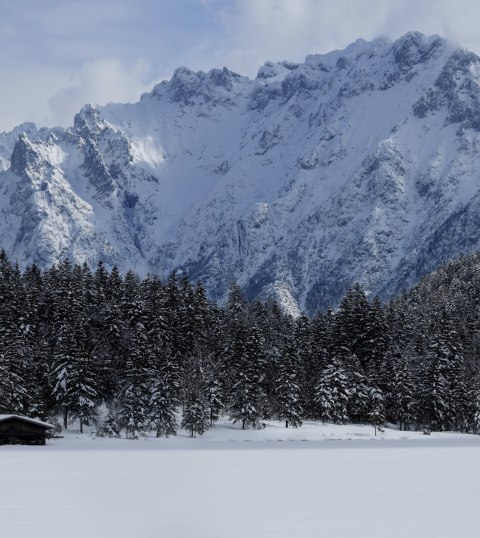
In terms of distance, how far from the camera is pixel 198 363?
107250 millimetres

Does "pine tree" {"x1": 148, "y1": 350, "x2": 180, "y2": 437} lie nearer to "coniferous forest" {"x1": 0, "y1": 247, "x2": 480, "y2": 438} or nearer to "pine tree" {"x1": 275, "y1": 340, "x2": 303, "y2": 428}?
"coniferous forest" {"x1": 0, "y1": 247, "x2": 480, "y2": 438}

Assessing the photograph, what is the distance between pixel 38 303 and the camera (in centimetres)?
11481

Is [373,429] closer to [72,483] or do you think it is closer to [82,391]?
[82,391]

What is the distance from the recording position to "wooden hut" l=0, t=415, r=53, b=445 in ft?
265

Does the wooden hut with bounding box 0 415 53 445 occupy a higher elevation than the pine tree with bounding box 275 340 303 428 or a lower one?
lower

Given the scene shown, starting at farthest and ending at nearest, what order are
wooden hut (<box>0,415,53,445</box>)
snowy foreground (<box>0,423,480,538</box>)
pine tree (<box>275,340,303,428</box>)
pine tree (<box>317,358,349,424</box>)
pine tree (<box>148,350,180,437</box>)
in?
pine tree (<box>317,358,349,424</box>) → pine tree (<box>275,340,303,428</box>) → pine tree (<box>148,350,180,437</box>) → wooden hut (<box>0,415,53,445</box>) → snowy foreground (<box>0,423,480,538</box>)

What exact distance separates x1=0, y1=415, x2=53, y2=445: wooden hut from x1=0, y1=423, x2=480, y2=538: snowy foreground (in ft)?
45.8

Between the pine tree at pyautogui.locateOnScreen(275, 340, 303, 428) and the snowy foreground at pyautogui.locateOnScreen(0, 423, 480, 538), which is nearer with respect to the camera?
the snowy foreground at pyautogui.locateOnScreen(0, 423, 480, 538)

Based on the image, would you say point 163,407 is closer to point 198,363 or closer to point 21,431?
point 198,363

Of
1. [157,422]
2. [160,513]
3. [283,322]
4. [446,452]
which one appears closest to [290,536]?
[160,513]

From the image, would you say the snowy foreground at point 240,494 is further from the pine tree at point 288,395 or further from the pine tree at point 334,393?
the pine tree at point 334,393

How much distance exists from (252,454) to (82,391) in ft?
109

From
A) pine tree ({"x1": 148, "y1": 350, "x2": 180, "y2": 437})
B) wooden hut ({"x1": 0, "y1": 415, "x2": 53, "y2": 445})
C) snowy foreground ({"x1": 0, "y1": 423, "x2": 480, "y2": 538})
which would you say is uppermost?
pine tree ({"x1": 148, "y1": 350, "x2": 180, "y2": 437})

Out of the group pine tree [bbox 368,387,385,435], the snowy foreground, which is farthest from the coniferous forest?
the snowy foreground
